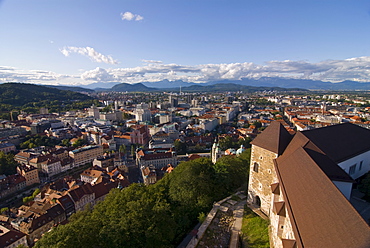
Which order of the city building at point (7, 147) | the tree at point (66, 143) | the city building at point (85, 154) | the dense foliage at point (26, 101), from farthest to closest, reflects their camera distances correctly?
the dense foliage at point (26, 101)
the tree at point (66, 143)
the city building at point (7, 147)
the city building at point (85, 154)

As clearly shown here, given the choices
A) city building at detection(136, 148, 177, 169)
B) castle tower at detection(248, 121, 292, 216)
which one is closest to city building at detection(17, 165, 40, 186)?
city building at detection(136, 148, 177, 169)

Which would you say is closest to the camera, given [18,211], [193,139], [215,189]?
[215,189]

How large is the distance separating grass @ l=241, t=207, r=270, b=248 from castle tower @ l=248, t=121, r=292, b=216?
1044 millimetres

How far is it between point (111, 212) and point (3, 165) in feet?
130

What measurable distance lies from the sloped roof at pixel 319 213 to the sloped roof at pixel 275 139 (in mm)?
4079

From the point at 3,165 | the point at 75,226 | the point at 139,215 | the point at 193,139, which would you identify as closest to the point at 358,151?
the point at 139,215

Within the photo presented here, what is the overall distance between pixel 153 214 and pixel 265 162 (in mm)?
8588

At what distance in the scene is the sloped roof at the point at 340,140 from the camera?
1439 centimetres

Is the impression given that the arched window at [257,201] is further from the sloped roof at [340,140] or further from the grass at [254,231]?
the sloped roof at [340,140]

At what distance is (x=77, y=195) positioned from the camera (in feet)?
96.2

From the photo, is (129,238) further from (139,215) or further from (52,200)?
(52,200)

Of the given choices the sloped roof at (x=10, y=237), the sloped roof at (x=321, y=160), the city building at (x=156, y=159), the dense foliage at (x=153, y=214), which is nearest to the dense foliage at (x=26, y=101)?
the city building at (x=156, y=159)

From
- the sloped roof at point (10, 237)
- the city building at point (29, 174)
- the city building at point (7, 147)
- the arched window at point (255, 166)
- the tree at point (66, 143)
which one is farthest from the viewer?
the tree at point (66, 143)

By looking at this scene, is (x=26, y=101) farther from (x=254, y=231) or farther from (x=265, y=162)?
(x=254, y=231)
